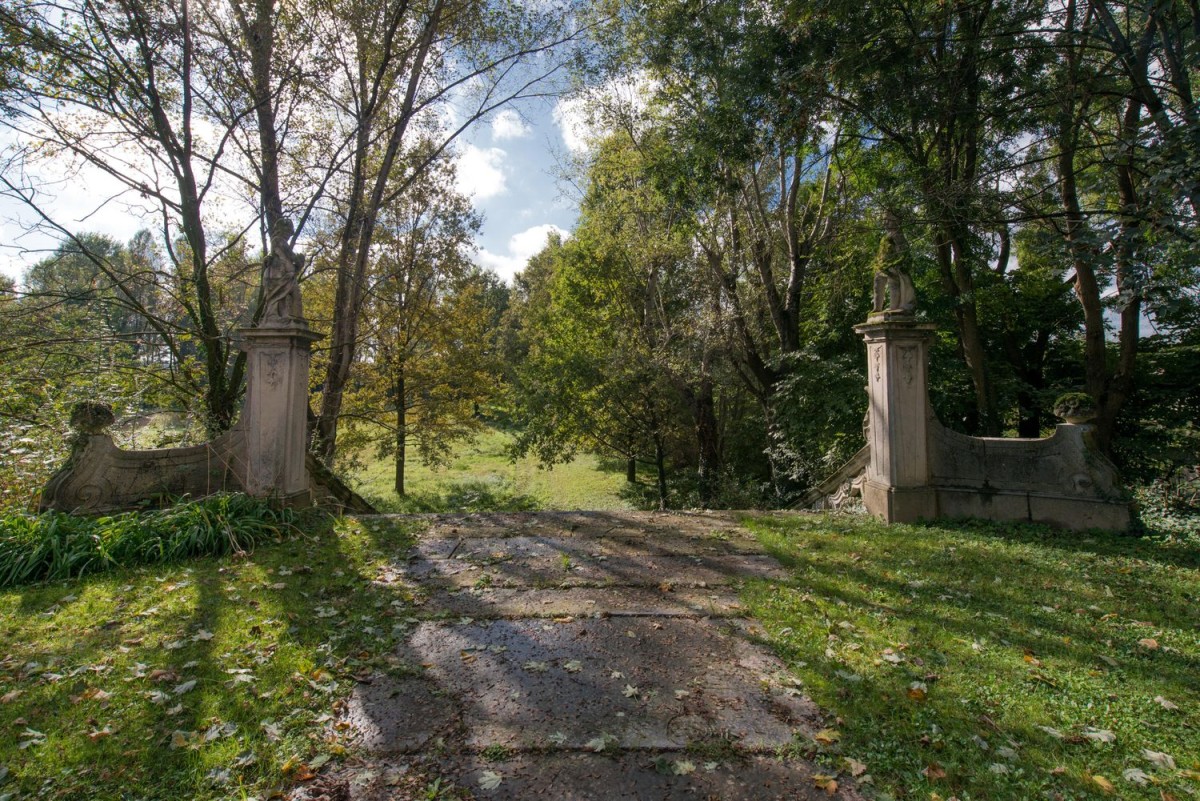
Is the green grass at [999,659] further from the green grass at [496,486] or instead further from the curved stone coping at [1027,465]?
the green grass at [496,486]

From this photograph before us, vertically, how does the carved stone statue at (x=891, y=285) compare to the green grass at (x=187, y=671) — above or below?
above

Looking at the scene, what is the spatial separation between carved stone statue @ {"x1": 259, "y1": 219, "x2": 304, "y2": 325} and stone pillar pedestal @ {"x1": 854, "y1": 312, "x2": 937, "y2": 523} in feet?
21.9

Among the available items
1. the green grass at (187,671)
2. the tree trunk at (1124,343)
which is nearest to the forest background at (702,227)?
the tree trunk at (1124,343)

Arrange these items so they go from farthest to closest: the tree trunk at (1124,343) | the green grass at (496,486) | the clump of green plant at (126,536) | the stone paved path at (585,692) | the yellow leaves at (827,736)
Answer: the green grass at (496,486), the tree trunk at (1124,343), the clump of green plant at (126,536), the yellow leaves at (827,736), the stone paved path at (585,692)

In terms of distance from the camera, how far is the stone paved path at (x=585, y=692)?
2426mm

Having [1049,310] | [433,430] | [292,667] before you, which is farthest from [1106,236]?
[433,430]

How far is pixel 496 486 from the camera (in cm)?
1992

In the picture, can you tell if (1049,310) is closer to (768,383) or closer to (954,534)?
(768,383)

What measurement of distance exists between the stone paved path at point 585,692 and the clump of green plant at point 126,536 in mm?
1903

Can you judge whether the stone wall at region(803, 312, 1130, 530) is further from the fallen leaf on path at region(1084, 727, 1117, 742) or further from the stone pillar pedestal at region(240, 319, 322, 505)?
the stone pillar pedestal at region(240, 319, 322, 505)

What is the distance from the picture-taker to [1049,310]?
12703 millimetres

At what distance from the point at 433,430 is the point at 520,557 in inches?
432

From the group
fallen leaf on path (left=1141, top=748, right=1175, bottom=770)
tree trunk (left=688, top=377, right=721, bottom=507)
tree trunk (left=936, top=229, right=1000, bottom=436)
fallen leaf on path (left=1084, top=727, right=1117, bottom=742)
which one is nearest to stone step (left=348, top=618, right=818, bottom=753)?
fallen leaf on path (left=1084, top=727, right=1117, bottom=742)

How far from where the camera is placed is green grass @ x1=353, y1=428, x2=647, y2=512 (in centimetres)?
1638
